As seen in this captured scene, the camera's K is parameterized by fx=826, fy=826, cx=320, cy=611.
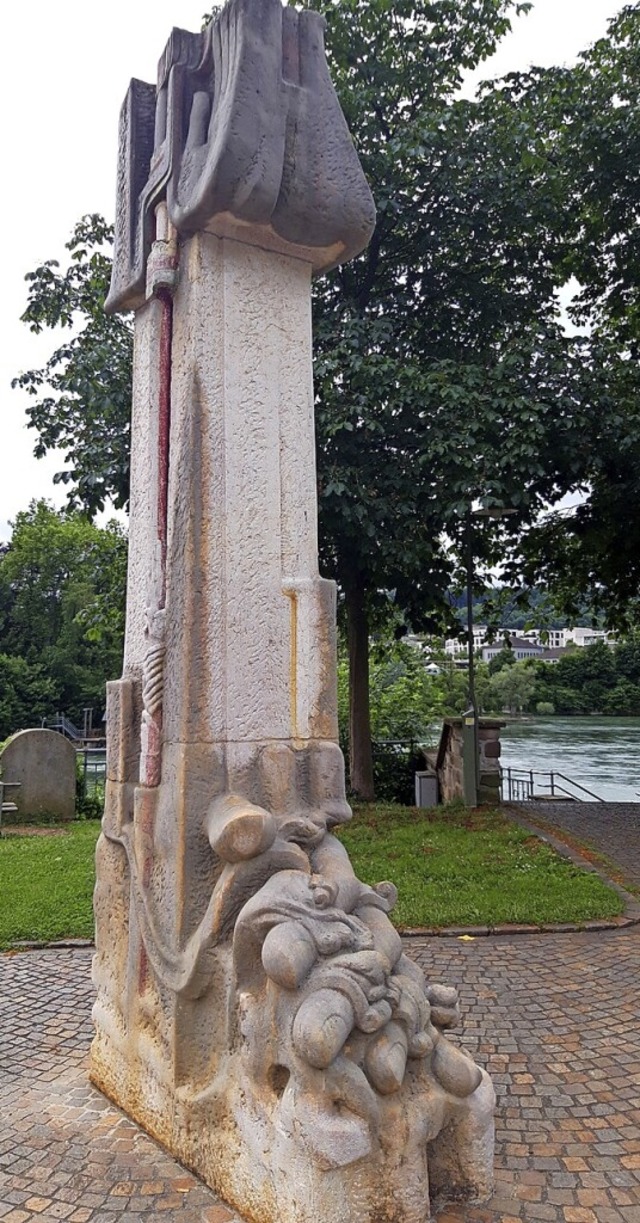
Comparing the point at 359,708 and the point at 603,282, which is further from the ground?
the point at 603,282

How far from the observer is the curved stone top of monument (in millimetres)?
3342

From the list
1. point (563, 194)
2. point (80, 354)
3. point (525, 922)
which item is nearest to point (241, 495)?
point (525, 922)

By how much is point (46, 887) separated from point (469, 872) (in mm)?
3929

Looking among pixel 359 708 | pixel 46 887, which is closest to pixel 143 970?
pixel 46 887

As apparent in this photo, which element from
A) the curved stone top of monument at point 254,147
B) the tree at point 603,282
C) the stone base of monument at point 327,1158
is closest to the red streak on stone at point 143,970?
the stone base of monument at point 327,1158

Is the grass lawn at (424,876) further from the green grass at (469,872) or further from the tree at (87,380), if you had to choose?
the tree at (87,380)

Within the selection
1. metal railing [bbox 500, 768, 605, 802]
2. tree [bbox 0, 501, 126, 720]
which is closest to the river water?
metal railing [bbox 500, 768, 605, 802]

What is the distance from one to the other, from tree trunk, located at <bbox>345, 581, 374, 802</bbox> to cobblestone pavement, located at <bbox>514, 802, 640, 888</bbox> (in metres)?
2.42

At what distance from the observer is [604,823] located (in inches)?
477

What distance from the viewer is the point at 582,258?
12578mm

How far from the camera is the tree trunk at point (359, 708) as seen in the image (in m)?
12.5

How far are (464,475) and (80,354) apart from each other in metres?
5.02

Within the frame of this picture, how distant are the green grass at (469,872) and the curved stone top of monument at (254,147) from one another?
16.3 ft

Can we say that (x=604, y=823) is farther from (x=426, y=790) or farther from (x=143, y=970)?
(x=143, y=970)
